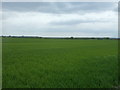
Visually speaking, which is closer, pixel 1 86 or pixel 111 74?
pixel 1 86

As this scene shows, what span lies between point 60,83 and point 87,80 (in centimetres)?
124

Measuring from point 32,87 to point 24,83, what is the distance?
581 millimetres

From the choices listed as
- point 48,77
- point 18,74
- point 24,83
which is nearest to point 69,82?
point 48,77

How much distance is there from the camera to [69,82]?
6922 mm

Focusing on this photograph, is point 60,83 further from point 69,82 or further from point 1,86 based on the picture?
point 1,86

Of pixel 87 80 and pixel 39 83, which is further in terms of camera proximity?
pixel 87 80

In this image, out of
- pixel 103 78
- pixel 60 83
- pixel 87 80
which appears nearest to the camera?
pixel 60 83

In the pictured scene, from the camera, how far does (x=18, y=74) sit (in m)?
Answer: 7.97

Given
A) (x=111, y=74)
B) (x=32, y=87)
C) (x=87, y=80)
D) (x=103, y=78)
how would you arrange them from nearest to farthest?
(x=32, y=87) → (x=87, y=80) → (x=103, y=78) → (x=111, y=74)

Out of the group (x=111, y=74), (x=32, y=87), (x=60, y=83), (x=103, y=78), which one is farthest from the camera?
(x=111, y=74)

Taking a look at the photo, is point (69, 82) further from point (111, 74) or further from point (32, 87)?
point (111, 74)

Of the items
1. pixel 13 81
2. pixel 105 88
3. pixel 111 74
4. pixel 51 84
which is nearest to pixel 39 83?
pixel 51 84

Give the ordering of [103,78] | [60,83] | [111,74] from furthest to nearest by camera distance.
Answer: [111,74] < [103,78] < [60,83]

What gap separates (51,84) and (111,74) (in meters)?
A: 3.46
